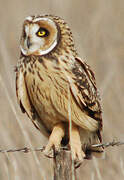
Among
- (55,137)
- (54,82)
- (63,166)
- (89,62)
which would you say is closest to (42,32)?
(54,82)

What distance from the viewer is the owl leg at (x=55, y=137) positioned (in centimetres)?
311

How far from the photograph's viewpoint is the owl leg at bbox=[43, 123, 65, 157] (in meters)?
3.11

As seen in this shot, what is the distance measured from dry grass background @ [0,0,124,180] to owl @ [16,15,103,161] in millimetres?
212

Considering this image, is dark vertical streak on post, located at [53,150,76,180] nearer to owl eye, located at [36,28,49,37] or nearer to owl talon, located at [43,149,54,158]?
owl talon, located at [43,149,54,158]

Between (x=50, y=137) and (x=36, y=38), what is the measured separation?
625mm

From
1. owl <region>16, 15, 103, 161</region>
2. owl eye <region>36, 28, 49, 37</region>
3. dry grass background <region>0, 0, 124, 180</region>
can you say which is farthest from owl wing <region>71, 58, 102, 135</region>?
dry grass background <region>0, 0, 124, 180</region>

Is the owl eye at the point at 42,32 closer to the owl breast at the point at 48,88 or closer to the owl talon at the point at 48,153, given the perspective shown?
Result: the owl breast at the point at 48,88

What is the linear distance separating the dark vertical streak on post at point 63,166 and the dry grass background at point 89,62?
582 millimetres

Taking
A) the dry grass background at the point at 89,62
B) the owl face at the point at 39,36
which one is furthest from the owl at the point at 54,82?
the dry grass background at the point at 89,62

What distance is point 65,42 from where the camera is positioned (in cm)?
318

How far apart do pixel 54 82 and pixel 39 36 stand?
304mm

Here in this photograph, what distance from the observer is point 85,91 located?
3.11 meters

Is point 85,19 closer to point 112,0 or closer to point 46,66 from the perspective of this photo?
point 112,0

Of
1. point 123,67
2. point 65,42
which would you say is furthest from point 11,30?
point 65,42
